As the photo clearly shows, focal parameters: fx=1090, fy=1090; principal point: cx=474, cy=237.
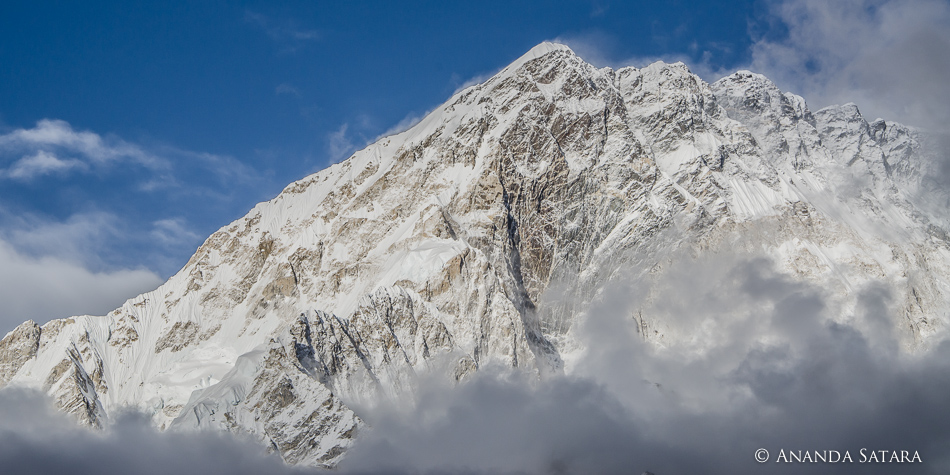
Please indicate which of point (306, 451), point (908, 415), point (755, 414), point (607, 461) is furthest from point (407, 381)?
point (908, 415)

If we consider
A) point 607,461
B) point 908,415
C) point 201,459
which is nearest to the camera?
point 201,459

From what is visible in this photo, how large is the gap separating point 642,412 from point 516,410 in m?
30.4

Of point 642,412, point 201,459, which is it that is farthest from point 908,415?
point 201,459

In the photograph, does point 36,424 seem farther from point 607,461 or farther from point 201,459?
point 607,461

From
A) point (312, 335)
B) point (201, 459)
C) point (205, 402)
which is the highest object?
point (312, 335)

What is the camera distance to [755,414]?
193 m

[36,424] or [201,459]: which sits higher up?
[36,424]

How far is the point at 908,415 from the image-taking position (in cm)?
19050

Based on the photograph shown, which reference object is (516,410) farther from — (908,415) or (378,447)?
(908,415)

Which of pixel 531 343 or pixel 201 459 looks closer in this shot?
pixel 201 459

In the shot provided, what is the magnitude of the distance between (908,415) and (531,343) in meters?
66.9

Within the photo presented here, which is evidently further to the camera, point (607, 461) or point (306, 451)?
point (607, 461)

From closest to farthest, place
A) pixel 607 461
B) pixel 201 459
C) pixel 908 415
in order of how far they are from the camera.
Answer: pixel 201 459 < pixel 607 461 < pixel 908 415

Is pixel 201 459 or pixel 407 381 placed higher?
pixel 407 381
